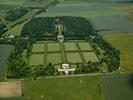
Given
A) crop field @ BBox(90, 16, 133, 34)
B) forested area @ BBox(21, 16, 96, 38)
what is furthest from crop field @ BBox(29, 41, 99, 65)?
crop field @ BBox(90, 16, 133, 34)

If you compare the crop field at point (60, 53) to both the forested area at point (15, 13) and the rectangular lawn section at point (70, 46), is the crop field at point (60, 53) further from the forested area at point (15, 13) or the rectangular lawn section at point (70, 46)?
the forested area at point (15, 13)

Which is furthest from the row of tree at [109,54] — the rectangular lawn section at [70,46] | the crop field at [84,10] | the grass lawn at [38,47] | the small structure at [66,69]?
the crop field at [84,10]

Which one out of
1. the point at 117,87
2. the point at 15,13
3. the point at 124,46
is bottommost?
the point at 117,87

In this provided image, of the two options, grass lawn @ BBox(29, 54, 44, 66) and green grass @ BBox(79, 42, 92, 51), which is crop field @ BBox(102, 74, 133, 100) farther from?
green grass @ BBox(79, 42, 92, 51)

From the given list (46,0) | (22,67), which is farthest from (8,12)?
(22,67)

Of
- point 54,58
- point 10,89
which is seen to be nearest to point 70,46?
point 54,58

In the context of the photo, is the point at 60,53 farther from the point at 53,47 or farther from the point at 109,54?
the point at 109,54

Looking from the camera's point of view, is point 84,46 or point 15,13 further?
point 15,13
